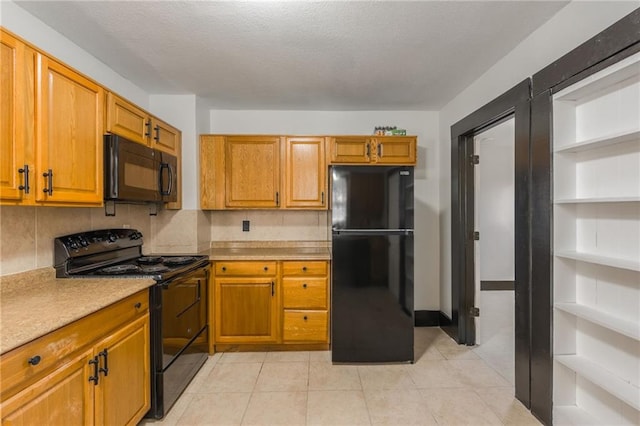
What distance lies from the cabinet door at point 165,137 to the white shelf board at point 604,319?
3.07 m

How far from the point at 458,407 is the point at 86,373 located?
2.16 meters

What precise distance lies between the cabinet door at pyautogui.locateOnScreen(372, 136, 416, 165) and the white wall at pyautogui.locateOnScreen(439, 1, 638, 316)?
46 cm

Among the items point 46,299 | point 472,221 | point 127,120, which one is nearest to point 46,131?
point 127,120

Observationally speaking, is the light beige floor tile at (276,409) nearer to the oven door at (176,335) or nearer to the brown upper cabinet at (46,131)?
the oven door at (176,335)

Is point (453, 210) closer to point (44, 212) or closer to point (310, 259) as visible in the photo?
point (310, 259)

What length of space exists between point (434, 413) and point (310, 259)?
1475mm

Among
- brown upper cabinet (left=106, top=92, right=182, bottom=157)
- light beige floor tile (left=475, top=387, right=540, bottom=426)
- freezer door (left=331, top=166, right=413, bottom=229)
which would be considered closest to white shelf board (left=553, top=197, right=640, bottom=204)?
freezer door (left=331, top=166, right=413, bottom=229)

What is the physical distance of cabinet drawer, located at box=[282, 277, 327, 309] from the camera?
9.48 ft

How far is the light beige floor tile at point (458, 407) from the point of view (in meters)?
1.95

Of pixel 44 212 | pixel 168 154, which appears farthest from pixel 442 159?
pixel 44 212

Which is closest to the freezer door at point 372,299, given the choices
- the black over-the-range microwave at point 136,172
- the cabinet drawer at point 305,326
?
the cabinet drawer at point 305,326

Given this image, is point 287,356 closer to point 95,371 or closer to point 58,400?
point 95,371

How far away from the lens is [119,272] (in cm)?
199

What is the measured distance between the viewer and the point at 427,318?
3.52m
